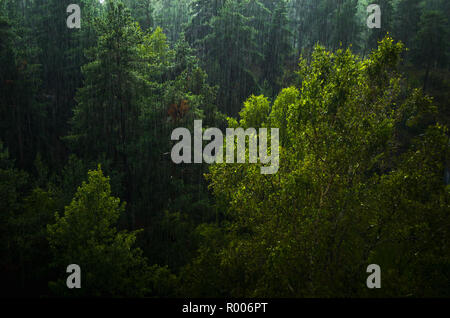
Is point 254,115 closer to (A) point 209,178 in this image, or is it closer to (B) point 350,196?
(A) point 209,178

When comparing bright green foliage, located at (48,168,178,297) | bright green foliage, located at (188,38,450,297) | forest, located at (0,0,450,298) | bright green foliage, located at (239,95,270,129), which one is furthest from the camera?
bright green foliage, located at (239,95,270,129)

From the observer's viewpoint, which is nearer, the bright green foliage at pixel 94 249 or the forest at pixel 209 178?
the forest at pixel 209 178

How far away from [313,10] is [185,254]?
158ft

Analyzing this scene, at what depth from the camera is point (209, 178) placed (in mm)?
12148

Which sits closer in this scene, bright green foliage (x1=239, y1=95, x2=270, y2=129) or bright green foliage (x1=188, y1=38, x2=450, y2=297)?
bright green foliage (x1=188, y1=38, x2=450, y2=297)

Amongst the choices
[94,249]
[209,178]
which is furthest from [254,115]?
[94,249]

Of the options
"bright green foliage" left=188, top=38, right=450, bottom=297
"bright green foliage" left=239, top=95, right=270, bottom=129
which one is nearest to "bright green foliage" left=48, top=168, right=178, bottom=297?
"bright green foliage" left=188, top=38, right=450, bottom=297

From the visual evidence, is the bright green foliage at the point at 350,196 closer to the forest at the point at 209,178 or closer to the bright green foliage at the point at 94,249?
the forest at the point at 209,178

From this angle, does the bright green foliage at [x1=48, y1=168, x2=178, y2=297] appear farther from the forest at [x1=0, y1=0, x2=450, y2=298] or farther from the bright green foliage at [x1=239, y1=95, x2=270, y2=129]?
the bright green foliage at [x1=239, y1=95, x2=270, y2=129]

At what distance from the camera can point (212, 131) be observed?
21.5m

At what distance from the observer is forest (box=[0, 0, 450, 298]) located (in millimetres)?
7820

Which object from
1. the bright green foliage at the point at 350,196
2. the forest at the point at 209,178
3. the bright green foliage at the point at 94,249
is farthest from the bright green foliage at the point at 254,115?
the bright green foliage at the point at 350,196

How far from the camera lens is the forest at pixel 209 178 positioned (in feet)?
25.7
